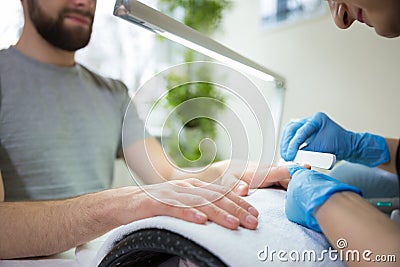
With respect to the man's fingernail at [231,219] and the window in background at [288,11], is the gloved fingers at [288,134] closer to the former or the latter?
the man's fingernail at [231,219]

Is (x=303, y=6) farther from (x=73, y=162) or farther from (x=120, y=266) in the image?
(x=120, y=266)

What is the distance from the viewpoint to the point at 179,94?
6.46 feet

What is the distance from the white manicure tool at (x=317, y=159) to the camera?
681 mm

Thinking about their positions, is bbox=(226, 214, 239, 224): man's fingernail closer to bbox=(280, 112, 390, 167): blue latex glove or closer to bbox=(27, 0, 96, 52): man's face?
bbox=(280, 112, 390, 167): blue latex glove

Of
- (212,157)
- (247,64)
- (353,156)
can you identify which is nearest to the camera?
(247,64)

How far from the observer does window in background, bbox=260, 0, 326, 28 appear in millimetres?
1896

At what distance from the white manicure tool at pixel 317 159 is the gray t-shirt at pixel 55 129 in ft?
2.17

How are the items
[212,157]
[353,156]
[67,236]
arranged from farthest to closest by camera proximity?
[353,156], [212,157], [67,236]

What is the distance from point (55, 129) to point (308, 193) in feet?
2.84

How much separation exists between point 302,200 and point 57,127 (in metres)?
0.86

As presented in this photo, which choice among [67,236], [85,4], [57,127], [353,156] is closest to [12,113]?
[57,127]

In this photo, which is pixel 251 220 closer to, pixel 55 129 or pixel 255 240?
pixel 255 240

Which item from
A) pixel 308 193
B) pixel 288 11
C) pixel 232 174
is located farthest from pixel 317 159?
pixel 288 11

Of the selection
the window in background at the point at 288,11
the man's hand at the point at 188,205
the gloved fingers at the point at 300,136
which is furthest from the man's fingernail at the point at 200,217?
the window in background at the point at 288,11
